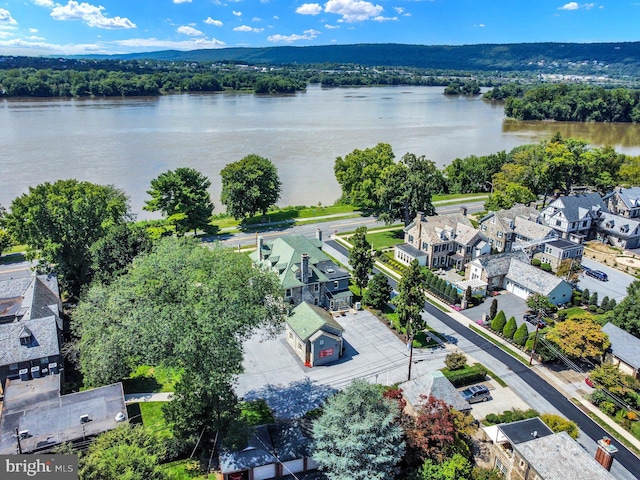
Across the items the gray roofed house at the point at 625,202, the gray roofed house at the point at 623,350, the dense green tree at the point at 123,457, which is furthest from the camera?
the gray roofed house at the point at 625,202

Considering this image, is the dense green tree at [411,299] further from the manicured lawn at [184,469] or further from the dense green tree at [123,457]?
the dense green tree at [123,457]

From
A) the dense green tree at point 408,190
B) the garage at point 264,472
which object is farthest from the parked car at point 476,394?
the dense green tree at point 408,190

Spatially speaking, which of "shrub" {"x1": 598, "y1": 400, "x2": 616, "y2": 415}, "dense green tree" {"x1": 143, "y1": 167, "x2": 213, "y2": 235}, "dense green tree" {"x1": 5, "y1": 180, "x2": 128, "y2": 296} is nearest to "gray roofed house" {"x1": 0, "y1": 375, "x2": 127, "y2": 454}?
"dense green tree" {"x1": 5, "y1": 180, "x2": 128, "y2": 296}

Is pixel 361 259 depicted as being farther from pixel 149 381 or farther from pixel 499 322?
pixel 149 381

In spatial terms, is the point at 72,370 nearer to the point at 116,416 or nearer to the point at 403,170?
the point at 116,416

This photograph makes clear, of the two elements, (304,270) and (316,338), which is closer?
(316,338)

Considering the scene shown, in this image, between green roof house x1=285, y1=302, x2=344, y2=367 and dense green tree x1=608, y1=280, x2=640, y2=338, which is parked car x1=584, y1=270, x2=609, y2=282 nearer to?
dense green tree x1=608, y1=280, x2=640, y2=338

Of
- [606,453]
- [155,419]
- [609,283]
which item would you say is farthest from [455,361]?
[609,283]
